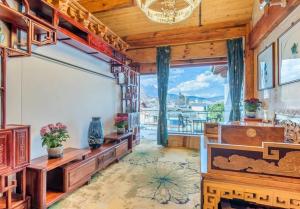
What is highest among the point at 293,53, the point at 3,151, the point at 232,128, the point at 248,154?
the point at 293,53

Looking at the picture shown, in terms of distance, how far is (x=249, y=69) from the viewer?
4207 mm

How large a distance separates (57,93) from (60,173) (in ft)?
3.73

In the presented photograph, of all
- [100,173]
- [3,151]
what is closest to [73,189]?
[100,173]

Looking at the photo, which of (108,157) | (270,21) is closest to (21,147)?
(108,157)

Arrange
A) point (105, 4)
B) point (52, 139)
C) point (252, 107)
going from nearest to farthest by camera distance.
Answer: point (52, 139), point (252, 107), point (105, 4)

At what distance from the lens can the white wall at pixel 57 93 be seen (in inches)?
86.2

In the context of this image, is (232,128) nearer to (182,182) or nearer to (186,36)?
(182,182)

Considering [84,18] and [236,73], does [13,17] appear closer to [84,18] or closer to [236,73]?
[84,18]

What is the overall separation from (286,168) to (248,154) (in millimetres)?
206

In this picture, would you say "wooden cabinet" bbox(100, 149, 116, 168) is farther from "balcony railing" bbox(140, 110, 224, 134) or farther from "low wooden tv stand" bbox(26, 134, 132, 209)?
"balcony railing" bbox(140, 110, 224, 134)

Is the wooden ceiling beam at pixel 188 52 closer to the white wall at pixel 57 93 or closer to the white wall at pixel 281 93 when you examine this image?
the white wall at pixel 281 93

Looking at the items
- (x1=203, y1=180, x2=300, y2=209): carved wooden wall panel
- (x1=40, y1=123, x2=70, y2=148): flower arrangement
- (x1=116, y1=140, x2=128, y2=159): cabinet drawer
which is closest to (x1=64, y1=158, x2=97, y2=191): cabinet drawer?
(x1=40, y1=123, x2=70, y2=148): flower arrangement

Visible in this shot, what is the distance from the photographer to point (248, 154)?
1.11 metres

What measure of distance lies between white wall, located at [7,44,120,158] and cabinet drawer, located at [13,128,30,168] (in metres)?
0.34
